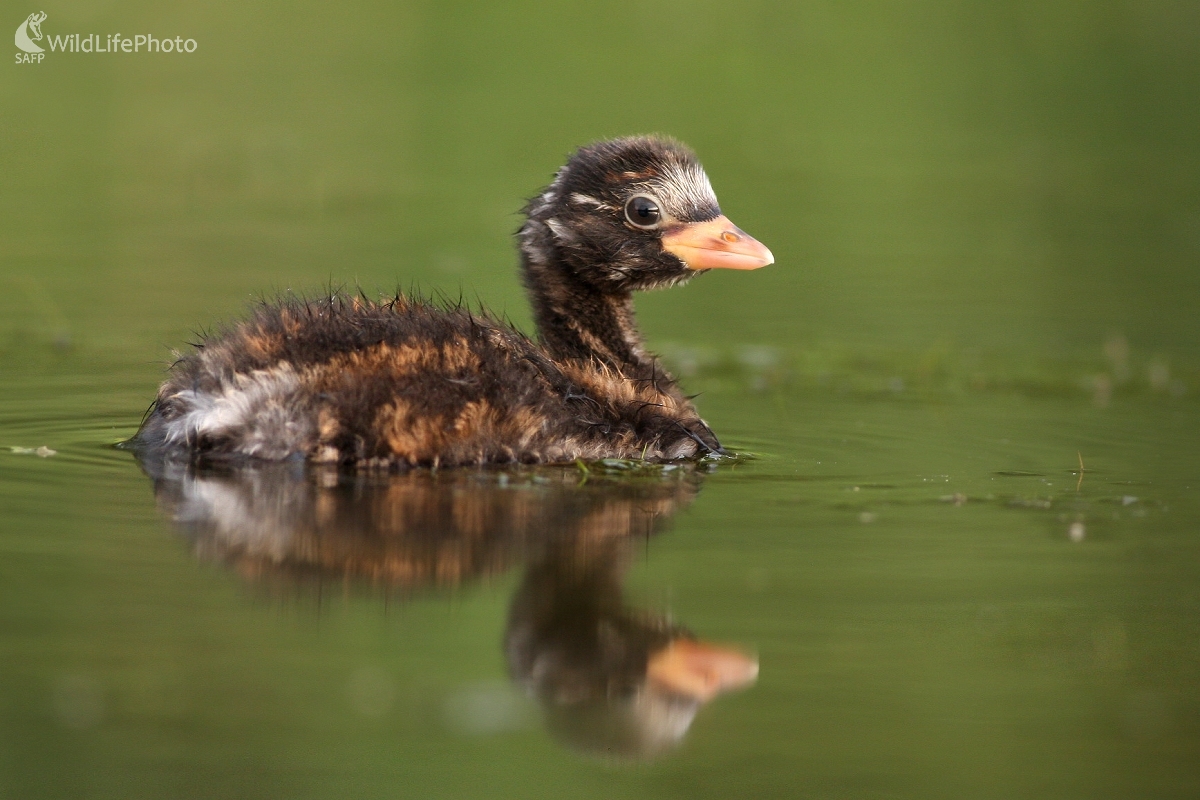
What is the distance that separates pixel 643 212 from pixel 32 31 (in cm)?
2002

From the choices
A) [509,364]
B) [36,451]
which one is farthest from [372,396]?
[36,451]

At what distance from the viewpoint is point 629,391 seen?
9055 millimetres

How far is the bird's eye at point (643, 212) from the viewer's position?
30.9 ft

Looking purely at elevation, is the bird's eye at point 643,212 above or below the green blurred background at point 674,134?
below

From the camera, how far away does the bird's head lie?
9453mm

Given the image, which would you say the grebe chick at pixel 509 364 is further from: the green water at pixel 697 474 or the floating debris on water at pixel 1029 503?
the floating debris on water at pixel 1029 503

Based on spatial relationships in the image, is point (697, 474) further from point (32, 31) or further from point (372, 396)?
point (32, 31)

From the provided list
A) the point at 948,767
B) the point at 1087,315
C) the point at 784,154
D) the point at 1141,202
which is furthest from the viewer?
the point at 784,154

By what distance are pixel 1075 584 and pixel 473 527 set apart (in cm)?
226

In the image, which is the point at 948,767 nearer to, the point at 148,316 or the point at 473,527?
the point at 473,527

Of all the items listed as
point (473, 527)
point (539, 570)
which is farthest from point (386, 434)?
point (539, 570)

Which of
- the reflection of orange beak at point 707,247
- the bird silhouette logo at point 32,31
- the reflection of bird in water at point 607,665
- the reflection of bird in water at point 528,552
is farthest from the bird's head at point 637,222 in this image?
the bird silhouette logo at point 32,31

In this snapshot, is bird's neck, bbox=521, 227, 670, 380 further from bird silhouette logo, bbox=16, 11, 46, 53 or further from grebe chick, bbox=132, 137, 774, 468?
bird silhouette logo, bbox=16, 11, 46, 53

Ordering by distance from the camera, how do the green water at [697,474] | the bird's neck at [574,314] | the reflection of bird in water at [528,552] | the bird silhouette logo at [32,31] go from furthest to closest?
1. the bird silhouette logo at [32,31]
2. the bird's neck at [574,314]
3. the reflection of bird in water at [528,552]
4. the green water at [697,474]
